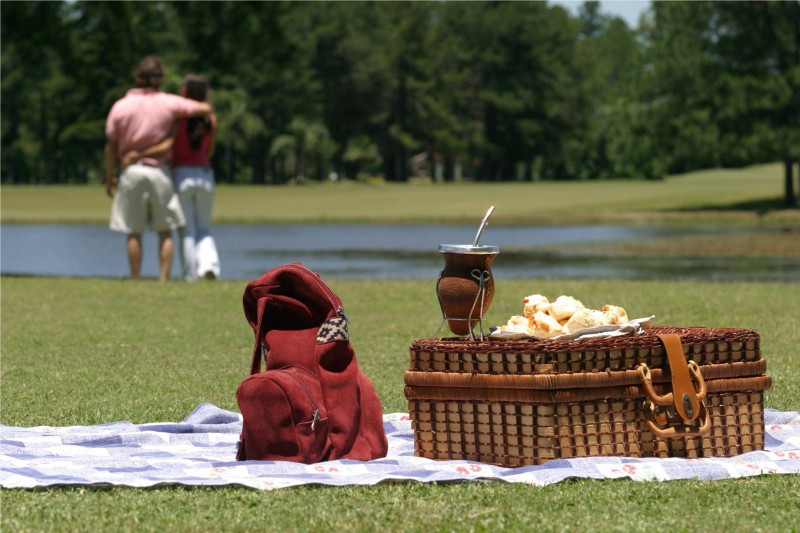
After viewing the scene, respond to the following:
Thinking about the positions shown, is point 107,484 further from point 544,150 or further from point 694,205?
point 544,150

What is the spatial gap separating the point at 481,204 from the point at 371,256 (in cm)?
2905

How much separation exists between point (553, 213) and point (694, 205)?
235 inches

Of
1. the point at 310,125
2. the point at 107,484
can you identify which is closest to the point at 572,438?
the point at 107,484

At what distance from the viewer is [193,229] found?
14.2m

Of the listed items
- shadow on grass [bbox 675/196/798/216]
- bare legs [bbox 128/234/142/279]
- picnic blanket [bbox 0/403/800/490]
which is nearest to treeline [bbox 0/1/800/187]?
shadow on grass [bbox 675/196/798/216]

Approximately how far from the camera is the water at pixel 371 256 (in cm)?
1795

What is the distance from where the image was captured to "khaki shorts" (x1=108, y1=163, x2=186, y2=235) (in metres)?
13.7

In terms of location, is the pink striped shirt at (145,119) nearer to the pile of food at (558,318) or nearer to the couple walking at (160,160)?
the couple walking at (160,160)

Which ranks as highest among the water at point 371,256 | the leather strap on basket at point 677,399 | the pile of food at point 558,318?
the pile of food at point 558,318

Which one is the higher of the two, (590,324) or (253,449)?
(590,324)

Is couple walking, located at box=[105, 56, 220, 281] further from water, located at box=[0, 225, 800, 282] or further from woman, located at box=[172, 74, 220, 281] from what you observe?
water, located at box=[0, 225, 800, 282]

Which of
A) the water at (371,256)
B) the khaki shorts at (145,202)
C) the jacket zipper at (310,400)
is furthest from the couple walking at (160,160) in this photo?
the jacket zipper at (310,400)

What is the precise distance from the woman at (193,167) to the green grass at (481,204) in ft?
83.0

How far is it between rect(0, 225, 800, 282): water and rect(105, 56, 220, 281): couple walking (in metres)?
2.49
